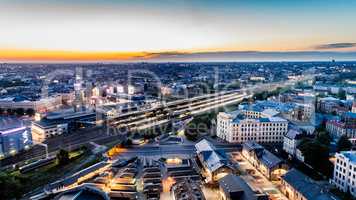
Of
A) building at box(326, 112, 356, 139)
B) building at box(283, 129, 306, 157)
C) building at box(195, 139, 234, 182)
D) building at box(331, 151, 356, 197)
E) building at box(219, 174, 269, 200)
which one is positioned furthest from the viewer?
building at box(326, 112, 356, 139)

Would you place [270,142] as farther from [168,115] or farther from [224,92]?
[224,92]

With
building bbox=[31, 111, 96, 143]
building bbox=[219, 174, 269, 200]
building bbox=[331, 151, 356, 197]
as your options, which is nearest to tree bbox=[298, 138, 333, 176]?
building bbox=[331, 151, 356, 197]

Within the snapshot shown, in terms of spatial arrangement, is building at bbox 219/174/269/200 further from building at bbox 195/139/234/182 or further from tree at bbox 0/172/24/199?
tree at bbox 0/172/24/199

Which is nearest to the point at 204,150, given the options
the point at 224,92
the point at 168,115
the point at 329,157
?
the point at 329,157

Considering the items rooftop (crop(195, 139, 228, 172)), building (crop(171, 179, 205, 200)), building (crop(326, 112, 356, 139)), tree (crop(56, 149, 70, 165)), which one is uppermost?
building (crop(326, 112, 356, 139))

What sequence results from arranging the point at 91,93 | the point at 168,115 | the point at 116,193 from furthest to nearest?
the point at 91,93 < the point at 168,115 < the point at 116,193

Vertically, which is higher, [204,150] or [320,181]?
[204,150]
